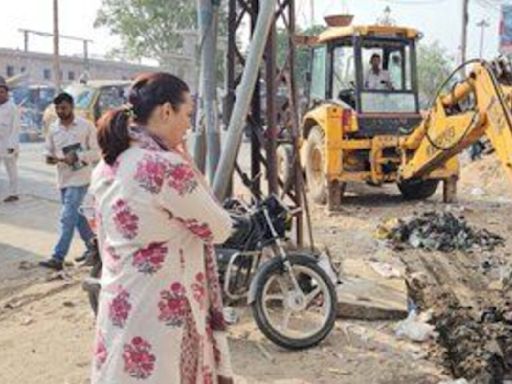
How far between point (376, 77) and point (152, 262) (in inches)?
373

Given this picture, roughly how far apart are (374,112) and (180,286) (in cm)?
916

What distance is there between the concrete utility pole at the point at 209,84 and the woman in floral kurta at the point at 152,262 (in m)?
3.69

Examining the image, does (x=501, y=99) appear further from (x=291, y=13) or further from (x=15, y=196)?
(x=15, y=196)

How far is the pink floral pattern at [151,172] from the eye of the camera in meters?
2.62

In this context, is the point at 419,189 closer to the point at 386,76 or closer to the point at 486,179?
the point at 386,76

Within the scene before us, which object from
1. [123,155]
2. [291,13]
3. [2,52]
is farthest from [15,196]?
[2,52]

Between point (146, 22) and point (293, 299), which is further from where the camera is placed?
point (146, 22)

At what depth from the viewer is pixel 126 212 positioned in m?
2.69

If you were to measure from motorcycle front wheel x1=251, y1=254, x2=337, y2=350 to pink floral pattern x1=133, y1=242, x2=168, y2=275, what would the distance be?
8.20 ft

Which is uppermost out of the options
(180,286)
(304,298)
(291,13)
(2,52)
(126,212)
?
(2,52)

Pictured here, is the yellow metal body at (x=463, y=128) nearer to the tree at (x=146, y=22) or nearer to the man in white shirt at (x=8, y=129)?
the man in white shirt at (x=8, y=129)

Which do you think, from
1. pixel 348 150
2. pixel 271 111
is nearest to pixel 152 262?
pixel 271 111

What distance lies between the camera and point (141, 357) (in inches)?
107

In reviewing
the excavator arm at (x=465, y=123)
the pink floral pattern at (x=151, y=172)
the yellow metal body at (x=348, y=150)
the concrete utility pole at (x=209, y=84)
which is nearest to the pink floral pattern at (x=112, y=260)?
Answer: the pink floral pattern at (x=151, y=172)
